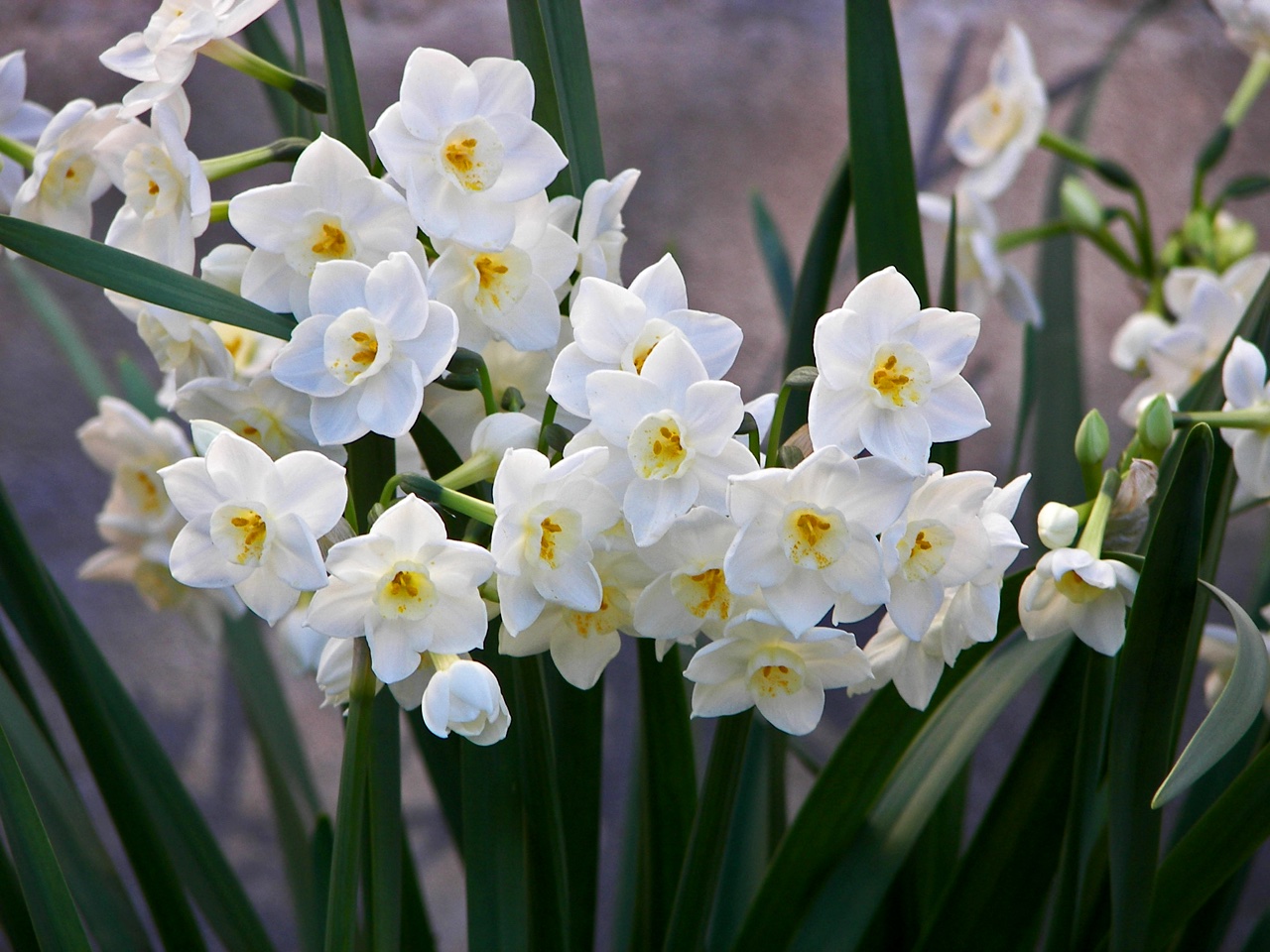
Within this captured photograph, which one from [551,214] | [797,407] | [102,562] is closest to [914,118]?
[797,407]

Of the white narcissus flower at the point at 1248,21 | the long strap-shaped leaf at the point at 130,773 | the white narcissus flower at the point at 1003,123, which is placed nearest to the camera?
the long strap-shaped leaf at the point at 130,773

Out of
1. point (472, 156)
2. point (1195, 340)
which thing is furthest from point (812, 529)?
point (1195, 340)

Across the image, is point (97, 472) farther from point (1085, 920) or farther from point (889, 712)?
point (1085, 920)

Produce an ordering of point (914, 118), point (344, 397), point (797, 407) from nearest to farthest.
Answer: point (344, 397) → point (797, 407) → point (914, 118)

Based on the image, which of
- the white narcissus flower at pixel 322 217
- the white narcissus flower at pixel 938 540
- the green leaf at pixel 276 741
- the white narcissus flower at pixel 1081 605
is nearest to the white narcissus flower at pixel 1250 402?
the white narcissus flower at pixel 1081 605

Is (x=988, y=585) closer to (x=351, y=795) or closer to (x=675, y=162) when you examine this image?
(x=351, y=795)

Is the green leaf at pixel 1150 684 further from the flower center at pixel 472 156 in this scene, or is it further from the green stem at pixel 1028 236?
the green stem at pixel 1028 236

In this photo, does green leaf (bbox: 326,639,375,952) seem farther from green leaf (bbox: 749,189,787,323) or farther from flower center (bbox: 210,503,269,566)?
green leaf (bbox: 749,189,787,323)
